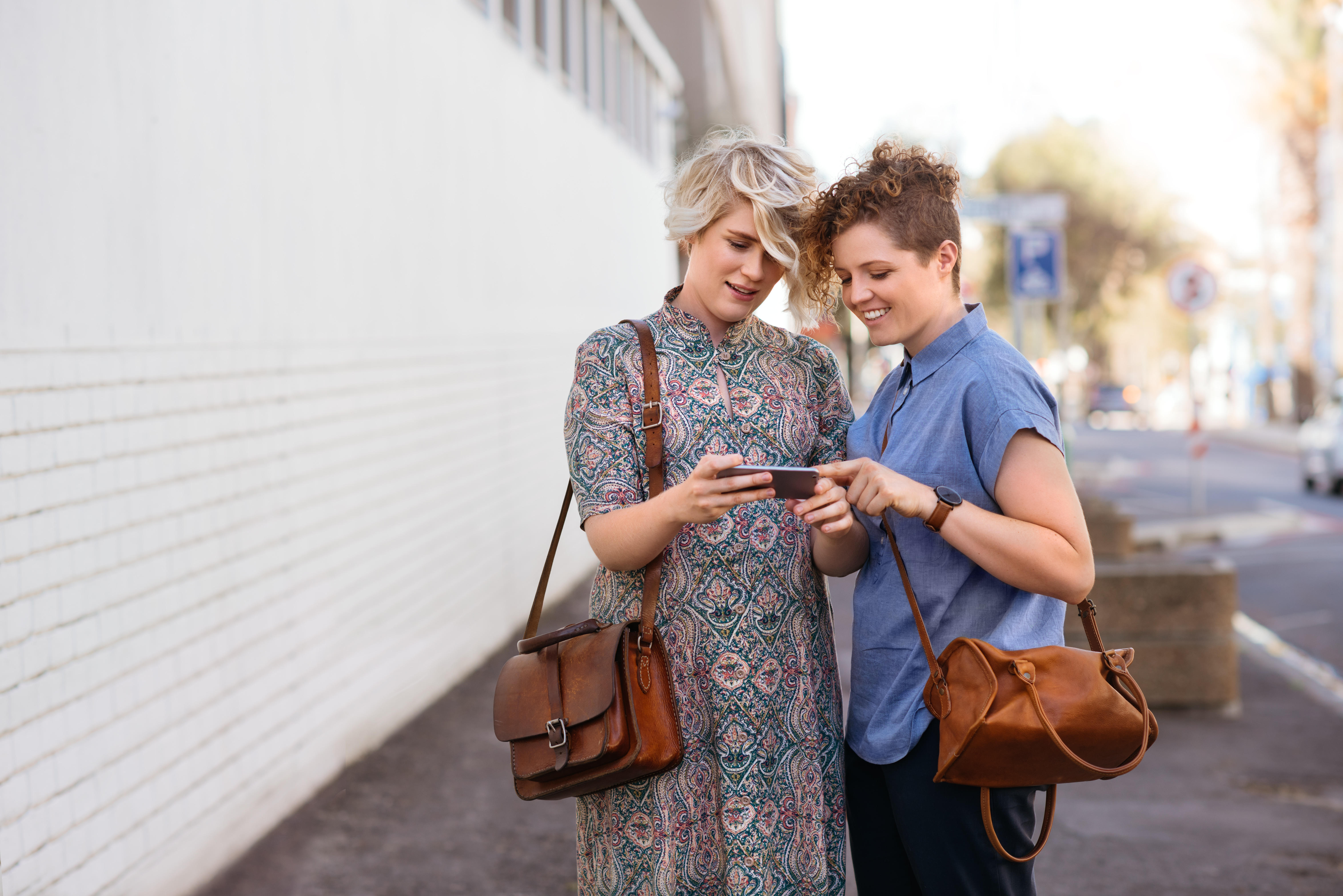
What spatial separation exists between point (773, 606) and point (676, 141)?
1643cm

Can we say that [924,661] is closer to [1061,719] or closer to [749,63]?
[1061,719]

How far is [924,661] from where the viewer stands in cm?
226

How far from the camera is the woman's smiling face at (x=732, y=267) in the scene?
236 cm

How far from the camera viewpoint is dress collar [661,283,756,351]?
245 centimetres

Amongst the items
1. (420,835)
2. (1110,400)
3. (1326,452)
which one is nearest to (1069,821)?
(420,835)

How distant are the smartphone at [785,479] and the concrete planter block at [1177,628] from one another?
461 centimetres

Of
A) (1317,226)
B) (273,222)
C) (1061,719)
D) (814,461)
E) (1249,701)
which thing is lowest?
(1249,701)

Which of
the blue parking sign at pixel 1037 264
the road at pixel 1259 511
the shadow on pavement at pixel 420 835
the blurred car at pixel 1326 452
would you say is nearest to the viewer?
the shadow on pavement at pixel 420 835

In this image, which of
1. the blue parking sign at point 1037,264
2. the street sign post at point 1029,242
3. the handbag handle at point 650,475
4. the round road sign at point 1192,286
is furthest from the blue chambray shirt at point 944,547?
the round road sign at point 1192,286

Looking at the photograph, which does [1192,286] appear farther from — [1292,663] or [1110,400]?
[1110,400]

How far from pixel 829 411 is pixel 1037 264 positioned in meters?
9.83

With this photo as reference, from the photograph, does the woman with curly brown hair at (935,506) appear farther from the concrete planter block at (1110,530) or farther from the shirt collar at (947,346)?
the concrete planter block at (1110,530)

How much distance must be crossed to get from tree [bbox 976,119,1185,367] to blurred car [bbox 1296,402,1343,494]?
87.4 ft

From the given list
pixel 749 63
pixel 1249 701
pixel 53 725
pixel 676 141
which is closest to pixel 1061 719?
pixel 53 725
